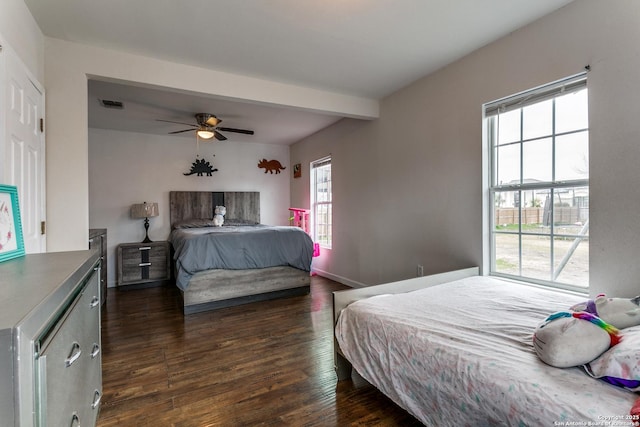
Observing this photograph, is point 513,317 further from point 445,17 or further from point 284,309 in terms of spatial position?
point 284,309

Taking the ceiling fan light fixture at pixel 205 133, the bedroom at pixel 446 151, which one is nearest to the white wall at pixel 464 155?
the bedroom at pixel 446 151

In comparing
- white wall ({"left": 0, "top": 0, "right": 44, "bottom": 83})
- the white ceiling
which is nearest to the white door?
white wall ({"left": 0, "top": 0, "right": 44, "bottom": 83})

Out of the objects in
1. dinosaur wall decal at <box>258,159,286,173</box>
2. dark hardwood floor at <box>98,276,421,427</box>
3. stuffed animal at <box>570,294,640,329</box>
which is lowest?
dark hardwood floor at <box>98,276,421,427</box>

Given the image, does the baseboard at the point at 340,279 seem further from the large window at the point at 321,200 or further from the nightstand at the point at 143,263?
the nightstand at the point at 143,263

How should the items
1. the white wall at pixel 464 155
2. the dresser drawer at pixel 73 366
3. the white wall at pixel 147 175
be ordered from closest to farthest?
the dresser drawer at pixel 73 366, the white wall at pixel 464 155, the white wall at pixel 147 175

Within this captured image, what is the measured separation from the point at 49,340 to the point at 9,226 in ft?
3.23

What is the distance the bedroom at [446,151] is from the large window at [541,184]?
127mm

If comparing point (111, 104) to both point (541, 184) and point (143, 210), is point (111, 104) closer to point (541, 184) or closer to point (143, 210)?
point (143, 210)

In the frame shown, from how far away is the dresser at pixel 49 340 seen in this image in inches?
24.7

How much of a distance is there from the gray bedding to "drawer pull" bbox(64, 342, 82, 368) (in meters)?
2.35

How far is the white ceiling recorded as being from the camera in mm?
2082

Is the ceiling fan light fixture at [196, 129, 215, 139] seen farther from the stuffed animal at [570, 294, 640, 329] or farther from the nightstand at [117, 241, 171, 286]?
the stuffed animal at [570, 294, 640, 329]

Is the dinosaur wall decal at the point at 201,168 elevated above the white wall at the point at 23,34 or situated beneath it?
situated beneath

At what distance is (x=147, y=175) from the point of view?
17.1ft
